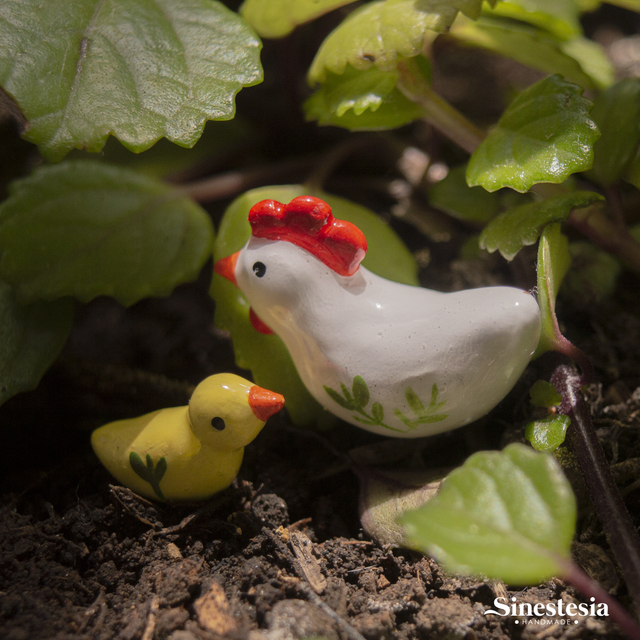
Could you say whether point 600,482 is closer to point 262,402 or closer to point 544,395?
point 544,395

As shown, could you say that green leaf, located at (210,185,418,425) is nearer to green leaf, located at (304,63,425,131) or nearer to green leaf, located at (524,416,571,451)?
green leaf, located at (304,63,425,131)

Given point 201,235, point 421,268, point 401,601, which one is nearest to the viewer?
point 401,601

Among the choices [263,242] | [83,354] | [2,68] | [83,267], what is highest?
[2,68]

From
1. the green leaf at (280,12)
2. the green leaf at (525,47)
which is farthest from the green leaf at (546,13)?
the green leaf at (280,12)

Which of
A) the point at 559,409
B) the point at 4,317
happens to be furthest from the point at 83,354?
the point at 559,409

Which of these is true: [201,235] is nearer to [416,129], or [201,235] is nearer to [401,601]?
[401,601]

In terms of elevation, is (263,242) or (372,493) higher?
(263,242)

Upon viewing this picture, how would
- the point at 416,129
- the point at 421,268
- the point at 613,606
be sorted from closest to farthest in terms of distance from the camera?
the point at 613,606 → the point at 421,268 → the point at 416,129
